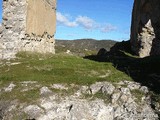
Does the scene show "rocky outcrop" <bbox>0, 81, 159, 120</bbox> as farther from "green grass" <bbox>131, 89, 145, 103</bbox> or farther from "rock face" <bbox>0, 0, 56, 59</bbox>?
"rock face" <bbox>0, 0, 56, 59</bbox>

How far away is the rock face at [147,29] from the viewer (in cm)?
3616

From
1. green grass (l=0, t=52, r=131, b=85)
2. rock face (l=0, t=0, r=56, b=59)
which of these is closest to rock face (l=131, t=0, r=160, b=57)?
rock face (l=0, t=0, r=56, b=59)

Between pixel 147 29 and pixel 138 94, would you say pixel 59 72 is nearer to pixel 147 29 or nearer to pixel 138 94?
pixel 138 94

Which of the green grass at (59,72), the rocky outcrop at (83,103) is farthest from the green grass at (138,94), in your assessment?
the green grass at (59,72)

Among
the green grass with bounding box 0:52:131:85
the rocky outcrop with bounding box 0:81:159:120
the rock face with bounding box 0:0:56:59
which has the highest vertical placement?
the rock face with bounding box 0:0:56:59

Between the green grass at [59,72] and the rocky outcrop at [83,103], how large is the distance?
644 millimetres

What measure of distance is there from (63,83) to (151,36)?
77.1ft

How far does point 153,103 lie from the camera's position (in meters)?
13.7

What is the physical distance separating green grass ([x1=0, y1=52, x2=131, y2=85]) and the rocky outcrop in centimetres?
64

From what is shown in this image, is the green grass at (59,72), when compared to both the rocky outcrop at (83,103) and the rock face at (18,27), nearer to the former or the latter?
the rocky outcrop at (83,103)

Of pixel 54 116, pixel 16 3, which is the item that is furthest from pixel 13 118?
pixel 16 3

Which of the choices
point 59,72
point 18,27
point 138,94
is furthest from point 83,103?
point 18,27

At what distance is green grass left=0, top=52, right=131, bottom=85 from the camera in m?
15.9

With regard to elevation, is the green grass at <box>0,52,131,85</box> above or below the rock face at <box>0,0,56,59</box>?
below
